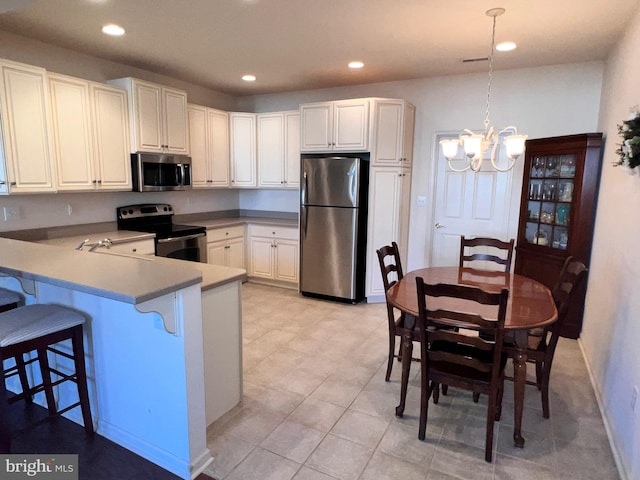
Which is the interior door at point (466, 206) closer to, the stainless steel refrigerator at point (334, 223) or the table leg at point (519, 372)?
the stainless steel refrigerator at point (334, 223)

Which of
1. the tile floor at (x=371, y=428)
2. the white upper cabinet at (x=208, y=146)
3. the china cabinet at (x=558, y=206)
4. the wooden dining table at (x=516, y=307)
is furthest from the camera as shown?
the white upper cabinet at (x=208, y=146)

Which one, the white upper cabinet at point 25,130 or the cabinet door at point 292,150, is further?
the cabinet door at point 292,150

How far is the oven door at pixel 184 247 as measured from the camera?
157 inches

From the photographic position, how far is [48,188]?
10.5 feet

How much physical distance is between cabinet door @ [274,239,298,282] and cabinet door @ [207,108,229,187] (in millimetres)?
1133

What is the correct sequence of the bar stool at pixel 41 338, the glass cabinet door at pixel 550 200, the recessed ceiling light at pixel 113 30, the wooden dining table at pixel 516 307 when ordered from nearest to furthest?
1. the bar stool at pixel 41 338
2. the wooden dining table at pixel 516 307
3. the recessed ceiling light at pixel 113 30
4. the glass cabinet door at pixel 550 200

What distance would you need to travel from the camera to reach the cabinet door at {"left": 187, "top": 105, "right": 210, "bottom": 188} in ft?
15.1

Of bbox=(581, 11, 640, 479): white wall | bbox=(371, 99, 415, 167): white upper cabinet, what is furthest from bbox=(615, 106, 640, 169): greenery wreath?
bbox=(371, 99, 415, 167): white upper cabinet

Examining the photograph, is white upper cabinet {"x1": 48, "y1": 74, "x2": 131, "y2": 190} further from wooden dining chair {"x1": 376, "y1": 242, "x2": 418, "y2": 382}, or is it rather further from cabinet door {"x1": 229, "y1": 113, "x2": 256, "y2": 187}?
wooden dining chair {"x1": 376, "y1": 242, "x2": 418, "y2": 382}

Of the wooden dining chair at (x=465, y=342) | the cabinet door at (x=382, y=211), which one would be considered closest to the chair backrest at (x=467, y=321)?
the wooden dining chair at (x=465, y=342)

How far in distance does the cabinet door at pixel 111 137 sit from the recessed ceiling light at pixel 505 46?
348 cm

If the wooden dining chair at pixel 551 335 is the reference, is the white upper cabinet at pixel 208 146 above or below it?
above

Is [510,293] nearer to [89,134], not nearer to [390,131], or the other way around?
→ [390,131]

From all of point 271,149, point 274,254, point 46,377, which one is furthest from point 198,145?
point 46,377
